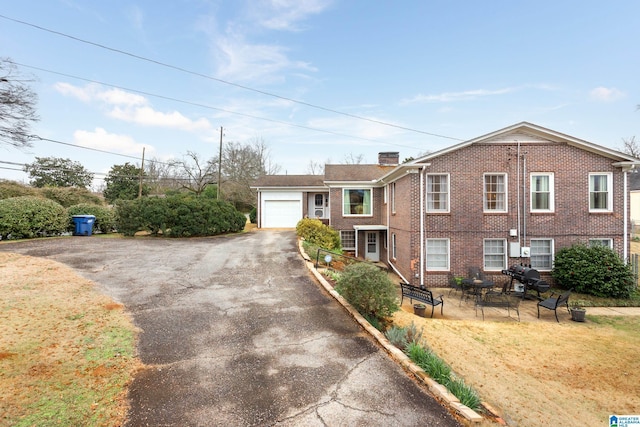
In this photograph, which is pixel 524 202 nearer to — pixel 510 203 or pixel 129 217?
pixel 510 203

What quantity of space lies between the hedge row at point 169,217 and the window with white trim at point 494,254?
625 inches

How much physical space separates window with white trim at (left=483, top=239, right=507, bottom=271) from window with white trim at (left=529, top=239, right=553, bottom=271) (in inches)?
51.4

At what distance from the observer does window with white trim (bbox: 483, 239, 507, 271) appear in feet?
43.3

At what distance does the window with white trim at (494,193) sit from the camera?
43.5ft

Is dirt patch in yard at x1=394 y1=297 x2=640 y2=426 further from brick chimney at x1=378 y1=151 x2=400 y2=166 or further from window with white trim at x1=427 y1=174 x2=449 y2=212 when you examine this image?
brick chimney at x1=378 y1=151 x2=400 y2=166

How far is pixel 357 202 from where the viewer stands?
19.7 m

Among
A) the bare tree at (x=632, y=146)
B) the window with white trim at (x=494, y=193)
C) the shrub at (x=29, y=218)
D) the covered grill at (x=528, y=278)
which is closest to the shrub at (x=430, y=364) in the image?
the covered grill at (x=528, y=278)

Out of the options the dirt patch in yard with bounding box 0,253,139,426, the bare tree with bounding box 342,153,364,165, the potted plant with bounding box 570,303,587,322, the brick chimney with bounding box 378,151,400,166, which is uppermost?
the bare tree with bounding box 342,153,364,165

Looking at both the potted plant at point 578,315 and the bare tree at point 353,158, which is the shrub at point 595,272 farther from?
the bare tree at point 353,158

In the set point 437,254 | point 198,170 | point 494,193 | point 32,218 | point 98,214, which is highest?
point 198,170

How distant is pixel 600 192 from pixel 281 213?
19363 mm

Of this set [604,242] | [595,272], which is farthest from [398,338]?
[604,242]

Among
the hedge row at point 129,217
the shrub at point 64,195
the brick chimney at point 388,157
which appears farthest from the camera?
the brick chimney at point 388,157
